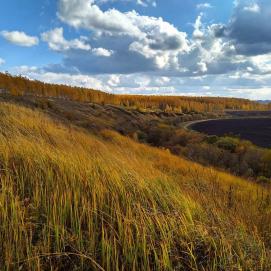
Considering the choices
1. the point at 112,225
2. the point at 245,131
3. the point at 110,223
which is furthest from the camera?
the point at 245,131

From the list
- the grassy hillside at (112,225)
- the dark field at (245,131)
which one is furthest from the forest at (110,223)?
the dark field at (245,131)

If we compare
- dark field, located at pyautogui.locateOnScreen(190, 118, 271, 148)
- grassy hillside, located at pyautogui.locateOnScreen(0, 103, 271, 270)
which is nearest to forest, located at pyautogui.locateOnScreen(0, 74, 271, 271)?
grassy hillside, located at pyautogui.locateOnScreen(0, 103, 271, 270)

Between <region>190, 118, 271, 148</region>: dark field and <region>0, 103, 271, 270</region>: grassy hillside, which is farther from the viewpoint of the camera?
<region>190, 118, 271, 148</region>: dark field

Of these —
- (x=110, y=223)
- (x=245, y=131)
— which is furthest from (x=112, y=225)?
(x=245, y=131)

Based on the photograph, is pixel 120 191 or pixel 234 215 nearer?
pixel 120 191

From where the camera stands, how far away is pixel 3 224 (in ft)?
11.7

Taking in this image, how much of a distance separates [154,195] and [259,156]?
28764mm

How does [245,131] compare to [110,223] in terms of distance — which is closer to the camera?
[110,223]

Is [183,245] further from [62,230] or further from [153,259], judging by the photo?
[62,230]

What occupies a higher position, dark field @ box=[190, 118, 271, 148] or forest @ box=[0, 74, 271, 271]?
forest @ box=[0, 74, 271, 271]

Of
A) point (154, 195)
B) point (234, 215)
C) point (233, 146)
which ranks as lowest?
point (233, 146)

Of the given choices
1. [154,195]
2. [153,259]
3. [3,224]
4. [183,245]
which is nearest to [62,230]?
[3,224]

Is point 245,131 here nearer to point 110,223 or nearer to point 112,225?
point 110,223

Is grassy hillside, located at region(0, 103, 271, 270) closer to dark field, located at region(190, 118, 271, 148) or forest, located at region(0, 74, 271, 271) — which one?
forest, located at region(0, 74, 271, 271)
